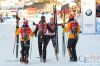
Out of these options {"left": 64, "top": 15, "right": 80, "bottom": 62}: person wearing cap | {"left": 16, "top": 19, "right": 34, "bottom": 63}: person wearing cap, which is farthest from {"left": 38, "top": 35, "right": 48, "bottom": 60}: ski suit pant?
{"left": 64, "top": 15, "right": 80, "bottom": 62}: person wearing cap

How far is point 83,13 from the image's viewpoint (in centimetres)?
2636

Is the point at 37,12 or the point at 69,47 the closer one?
the point at 69,47

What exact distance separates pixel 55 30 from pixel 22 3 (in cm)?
3144

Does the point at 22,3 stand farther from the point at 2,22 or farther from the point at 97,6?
the point at 97,6

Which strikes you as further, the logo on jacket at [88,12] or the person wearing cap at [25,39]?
the logo on jacket at [88,12]

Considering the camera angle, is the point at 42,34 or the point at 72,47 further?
the point at 72,47

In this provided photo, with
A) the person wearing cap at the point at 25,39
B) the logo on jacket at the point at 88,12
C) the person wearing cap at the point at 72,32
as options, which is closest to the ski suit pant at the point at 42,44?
the person wearing cap at the point at 25,39

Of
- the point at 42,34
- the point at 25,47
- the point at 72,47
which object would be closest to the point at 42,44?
the point at 42,34

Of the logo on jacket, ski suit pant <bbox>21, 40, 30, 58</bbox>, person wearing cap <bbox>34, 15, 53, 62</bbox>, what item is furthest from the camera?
the logo on jacket

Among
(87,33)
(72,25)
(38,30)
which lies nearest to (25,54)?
(38,30)

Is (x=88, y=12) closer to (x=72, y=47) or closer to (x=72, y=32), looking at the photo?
(x=72, y=47)

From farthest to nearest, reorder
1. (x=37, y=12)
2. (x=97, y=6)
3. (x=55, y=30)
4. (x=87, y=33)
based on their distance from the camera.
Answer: (x=37, y=12) → (x=97, y=6) → (x=87, y=33) → (x=55, y=30)

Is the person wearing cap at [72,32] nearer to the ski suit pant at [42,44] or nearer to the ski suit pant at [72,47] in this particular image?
the ski suit pant at [72,47]

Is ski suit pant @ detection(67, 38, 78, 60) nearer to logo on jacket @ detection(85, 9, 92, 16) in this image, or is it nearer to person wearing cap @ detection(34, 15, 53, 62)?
person wearing cap @ detection(34, 15, 53, 62)
